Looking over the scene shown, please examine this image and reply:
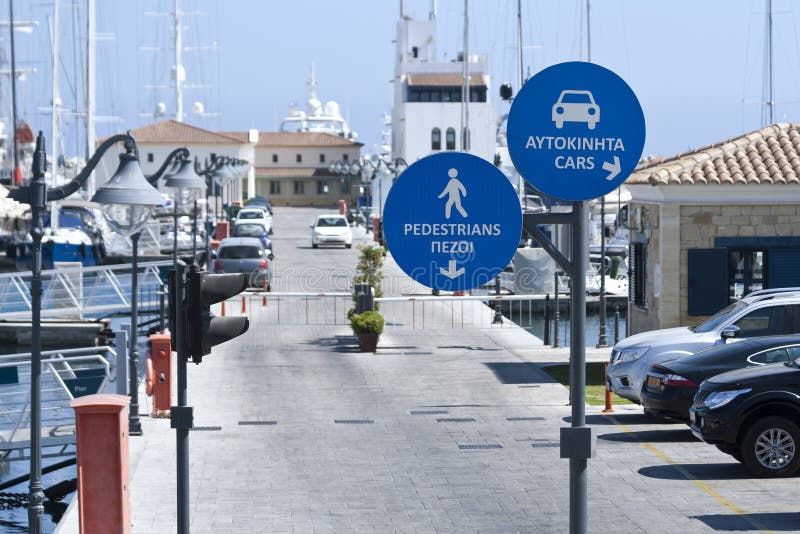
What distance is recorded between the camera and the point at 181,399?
35.1 ft

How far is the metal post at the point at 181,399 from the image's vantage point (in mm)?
10531

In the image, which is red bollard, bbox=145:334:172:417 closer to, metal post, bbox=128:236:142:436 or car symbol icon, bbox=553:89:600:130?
metal post, bbox=128:236:142:436

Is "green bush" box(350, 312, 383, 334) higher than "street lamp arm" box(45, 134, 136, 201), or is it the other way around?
"street lamp arm" box(45, 134, 136, 201)

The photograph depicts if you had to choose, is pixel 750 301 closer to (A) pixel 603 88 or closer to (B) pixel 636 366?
(B) pixel 636 366

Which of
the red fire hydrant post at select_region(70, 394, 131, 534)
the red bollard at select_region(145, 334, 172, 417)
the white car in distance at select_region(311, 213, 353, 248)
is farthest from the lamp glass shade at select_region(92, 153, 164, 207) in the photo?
the white car in distance at select_region(311, 213, 353, 248)

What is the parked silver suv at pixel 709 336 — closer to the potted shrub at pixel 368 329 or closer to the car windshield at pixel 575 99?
the potted shrub at pixel 368 329

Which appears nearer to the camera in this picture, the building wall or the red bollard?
the red bollard

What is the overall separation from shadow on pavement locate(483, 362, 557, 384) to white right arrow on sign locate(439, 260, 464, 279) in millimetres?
18640

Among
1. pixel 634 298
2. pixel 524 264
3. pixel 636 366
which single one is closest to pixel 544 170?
pixel 636 366

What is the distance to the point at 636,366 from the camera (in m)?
20.8

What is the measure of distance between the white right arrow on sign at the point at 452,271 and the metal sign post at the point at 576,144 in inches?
22.6

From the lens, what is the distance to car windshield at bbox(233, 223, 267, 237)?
60.3m

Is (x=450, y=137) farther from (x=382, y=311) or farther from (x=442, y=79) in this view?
(x=382, y=311)

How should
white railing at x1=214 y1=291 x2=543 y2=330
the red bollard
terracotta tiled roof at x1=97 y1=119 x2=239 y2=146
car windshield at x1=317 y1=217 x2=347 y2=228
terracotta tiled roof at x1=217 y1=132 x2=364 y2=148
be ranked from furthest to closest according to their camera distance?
1. terracotta tiled roof at x1=217 y1=132 x2=364 y2=148
2. terracotta tiled roof at x1=97 y1=119 x2=239 y2=146
3. car windshield at x1=317 y1=217 x2=347 y2=228
4. white railing at x1=214 y1=291 x2=543 y2=330
5. the red bollard
